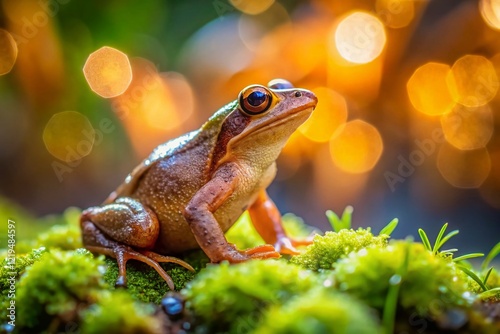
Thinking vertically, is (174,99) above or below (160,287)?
above

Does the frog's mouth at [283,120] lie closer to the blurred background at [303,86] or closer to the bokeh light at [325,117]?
the blurred background at [303,86]

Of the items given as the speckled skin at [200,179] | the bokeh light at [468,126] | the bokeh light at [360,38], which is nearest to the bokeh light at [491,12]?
the bokeh light at [468,126]

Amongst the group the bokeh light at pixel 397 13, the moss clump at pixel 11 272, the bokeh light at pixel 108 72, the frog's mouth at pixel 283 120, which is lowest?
the moss clump at pixel 11 272

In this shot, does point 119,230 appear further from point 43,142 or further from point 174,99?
point 43,142

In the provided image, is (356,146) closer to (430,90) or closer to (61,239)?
(430,90)

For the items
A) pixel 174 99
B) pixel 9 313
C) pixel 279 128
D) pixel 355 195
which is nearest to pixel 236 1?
pixel 174 99
